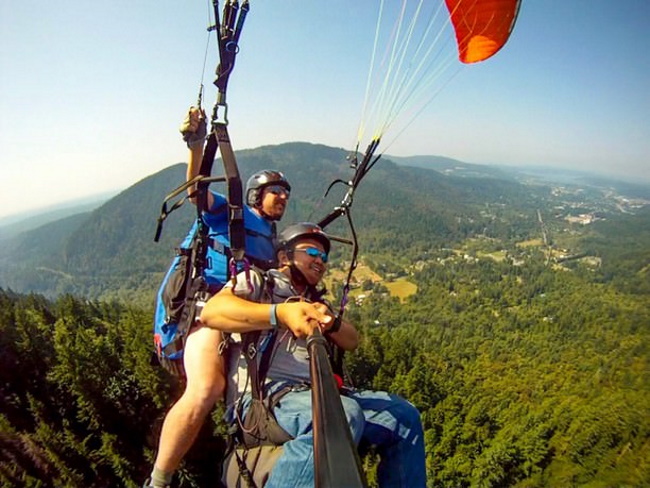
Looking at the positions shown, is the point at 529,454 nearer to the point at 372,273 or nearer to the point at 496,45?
the point at 496,45

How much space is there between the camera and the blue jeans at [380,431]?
1865mm

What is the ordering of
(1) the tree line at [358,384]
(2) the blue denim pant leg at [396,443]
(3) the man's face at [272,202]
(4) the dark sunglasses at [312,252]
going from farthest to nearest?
(1) the tree line at [358,384]
(3) the man's face at [272,202]
(4) the dark sunglasses at [312,252]
(2) the blue denim pant leg at [396,443]

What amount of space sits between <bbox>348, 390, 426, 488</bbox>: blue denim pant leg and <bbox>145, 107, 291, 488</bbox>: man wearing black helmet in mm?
989

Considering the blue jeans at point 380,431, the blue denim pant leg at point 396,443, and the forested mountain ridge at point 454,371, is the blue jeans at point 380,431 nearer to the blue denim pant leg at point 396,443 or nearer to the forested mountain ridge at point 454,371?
the blue denim pant leg at point 396,443

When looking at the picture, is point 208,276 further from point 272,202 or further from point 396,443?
point 396,443

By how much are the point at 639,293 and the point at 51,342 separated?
423ft

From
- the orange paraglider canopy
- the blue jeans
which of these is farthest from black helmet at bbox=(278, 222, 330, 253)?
the orange paraglider canopy

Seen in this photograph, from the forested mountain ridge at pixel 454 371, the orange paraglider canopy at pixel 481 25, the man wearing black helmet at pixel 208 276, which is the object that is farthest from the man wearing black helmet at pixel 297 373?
the orange paraglider canopy at pixel 481 25

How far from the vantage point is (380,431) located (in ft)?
6.84

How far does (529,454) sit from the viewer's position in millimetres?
20000

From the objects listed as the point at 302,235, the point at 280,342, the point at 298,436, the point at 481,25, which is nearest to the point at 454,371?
the point at 481,25

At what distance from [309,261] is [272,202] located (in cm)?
97

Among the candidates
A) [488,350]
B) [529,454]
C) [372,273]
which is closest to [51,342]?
[529,454]

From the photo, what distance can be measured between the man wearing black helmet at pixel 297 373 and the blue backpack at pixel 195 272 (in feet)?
1.43
